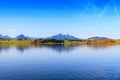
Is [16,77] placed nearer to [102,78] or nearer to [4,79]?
[4,79]

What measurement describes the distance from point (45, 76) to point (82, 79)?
7.13 meters

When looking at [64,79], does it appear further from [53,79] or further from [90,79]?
[90,79]

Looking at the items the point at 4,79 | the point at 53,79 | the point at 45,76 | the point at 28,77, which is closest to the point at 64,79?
the point at 53,79

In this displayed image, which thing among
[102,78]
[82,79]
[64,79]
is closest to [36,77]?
[64,79]

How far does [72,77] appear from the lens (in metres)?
38.3

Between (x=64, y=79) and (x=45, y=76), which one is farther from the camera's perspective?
(x=45, y=76)

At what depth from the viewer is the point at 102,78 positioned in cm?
3756

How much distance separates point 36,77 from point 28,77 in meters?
1.45

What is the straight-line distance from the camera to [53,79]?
120 ft

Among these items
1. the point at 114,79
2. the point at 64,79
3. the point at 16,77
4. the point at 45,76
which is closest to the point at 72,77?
the point at 64,79

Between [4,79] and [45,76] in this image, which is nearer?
[4,79]

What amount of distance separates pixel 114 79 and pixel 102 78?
214cm

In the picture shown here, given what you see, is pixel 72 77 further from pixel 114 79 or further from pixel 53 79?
pixel 114 79

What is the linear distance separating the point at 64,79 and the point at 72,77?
2.43 meters
